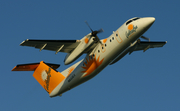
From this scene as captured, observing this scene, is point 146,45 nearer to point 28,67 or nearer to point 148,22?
point 148,22

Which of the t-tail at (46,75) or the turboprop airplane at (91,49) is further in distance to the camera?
the t-tail at (46,75)

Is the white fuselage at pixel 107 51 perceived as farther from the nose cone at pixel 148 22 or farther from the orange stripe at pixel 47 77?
the orange stripe at pixel 47 77

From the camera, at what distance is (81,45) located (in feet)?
63.1

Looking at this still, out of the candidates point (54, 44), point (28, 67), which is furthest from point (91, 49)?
point (28, 67)

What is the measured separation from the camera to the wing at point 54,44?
733 inches

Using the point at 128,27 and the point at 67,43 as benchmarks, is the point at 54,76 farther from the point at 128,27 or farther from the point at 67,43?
the point at 128,27

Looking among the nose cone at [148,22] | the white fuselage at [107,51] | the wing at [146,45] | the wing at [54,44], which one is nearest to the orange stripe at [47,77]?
the white fuselage at [107,51]

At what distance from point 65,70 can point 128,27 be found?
27.1 ft

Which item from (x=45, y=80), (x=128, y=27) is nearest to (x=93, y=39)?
(x=128, y=27)

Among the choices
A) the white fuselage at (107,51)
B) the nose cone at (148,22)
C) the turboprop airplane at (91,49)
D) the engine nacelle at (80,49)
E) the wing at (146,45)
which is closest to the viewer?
the nose cone at (148,22)

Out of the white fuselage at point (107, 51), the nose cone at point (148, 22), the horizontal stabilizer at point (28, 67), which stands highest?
the horizontal stabilizer at point (28, 67)

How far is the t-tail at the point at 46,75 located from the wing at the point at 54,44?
11.3 ft

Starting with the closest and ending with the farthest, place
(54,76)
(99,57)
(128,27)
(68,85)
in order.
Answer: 1. (128,27)
2. (99,57)
3. (68,85)
4. (54,76)

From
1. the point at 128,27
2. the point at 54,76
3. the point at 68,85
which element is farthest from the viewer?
the point at 54,76
